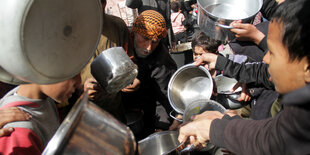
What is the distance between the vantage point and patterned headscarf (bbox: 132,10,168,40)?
1.83m

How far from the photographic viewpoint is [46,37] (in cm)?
72

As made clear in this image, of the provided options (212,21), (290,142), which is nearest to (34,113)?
(290,142)

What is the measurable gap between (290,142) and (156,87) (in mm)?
1586

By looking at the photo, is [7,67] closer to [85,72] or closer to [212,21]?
[85,72]

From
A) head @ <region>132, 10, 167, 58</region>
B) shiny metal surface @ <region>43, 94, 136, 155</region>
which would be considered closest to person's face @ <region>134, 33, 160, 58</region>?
head @ <region>132, 10, 167, 58</region>

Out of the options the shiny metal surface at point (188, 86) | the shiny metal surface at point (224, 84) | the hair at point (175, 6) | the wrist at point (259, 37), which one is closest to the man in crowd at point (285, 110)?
the shiny metal surface at point (188, 86)

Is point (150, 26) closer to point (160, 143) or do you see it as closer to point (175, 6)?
point (160, 143)

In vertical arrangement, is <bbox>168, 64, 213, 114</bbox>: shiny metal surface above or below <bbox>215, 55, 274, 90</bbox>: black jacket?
below

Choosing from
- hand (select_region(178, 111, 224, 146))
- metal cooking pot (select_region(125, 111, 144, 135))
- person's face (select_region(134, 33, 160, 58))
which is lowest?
metal cooking pot (select_region(125, 111, 144, 135))

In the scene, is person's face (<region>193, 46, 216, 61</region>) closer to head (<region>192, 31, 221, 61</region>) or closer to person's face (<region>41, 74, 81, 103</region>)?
head (<region>192, 31, 221, 61</region>)

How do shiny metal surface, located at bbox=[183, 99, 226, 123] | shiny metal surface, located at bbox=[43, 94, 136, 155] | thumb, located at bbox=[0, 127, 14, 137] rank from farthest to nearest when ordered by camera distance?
shiny metal surface, located at bbox=[183, 99, 226, 123], thumb, located at bbox=[0, 127, 14, 137], shiny metal surface, located at bbox=[43, 94, 136, 155]

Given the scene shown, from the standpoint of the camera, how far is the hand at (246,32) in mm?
1509

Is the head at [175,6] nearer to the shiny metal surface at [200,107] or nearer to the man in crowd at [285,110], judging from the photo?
the shiny metal surface at [200,107]

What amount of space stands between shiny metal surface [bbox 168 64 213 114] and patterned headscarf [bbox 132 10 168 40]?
0.47 metres
